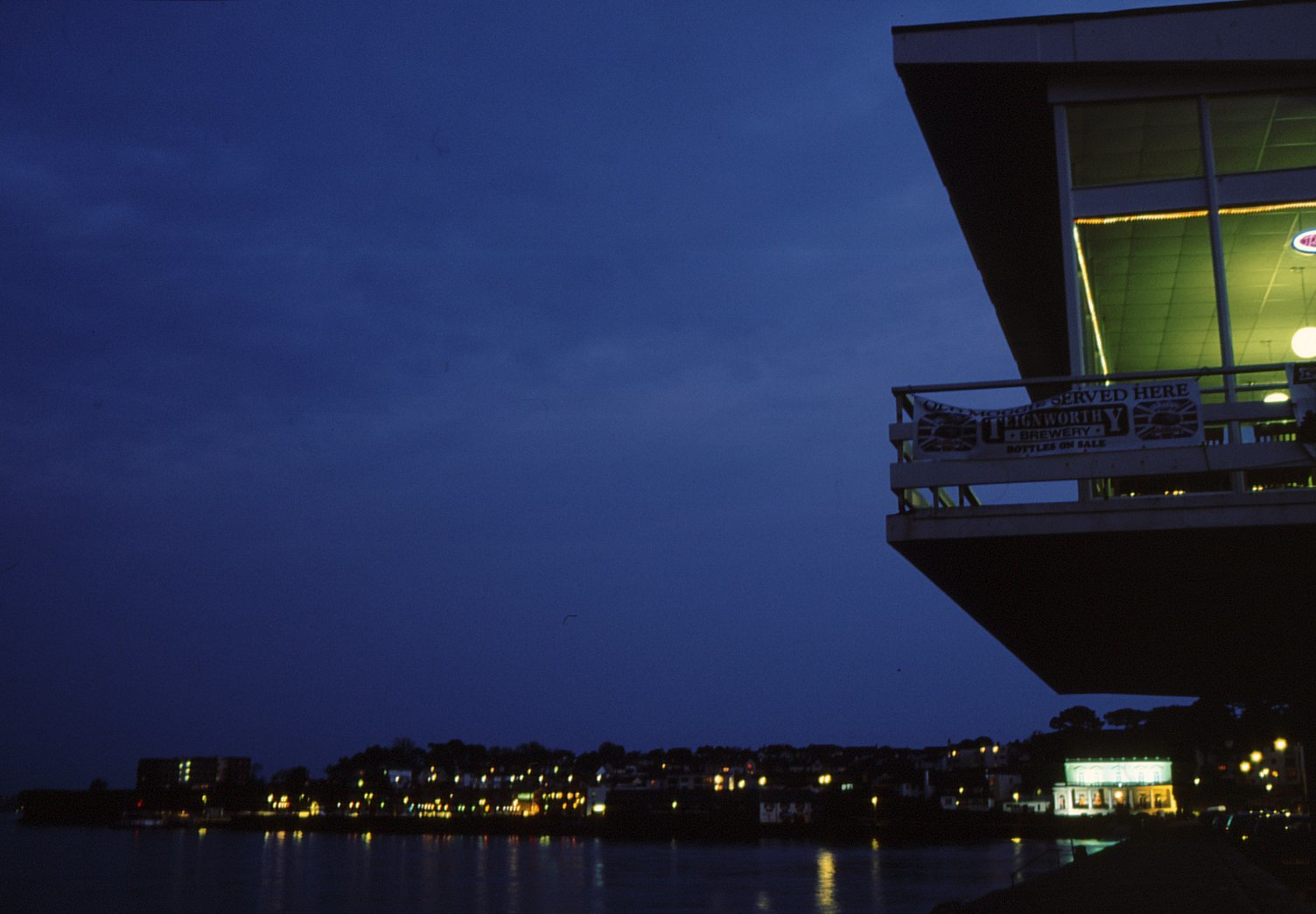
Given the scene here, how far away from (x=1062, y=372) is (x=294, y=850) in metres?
154

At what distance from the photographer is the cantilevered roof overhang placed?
1135 cm

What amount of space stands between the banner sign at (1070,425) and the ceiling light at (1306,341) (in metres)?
5.12

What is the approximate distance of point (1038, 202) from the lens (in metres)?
15.4

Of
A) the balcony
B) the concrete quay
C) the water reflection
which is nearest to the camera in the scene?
the balcony

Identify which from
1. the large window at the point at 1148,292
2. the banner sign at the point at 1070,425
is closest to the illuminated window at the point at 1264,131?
the large window at the point at 1148,292

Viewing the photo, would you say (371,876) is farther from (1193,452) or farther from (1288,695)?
(1193,452)

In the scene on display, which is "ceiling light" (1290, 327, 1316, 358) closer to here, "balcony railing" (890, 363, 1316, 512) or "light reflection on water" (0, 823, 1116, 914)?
"balcony railing" (890, 363, 1316, 512)

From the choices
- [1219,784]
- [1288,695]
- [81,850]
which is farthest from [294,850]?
[1288,695]

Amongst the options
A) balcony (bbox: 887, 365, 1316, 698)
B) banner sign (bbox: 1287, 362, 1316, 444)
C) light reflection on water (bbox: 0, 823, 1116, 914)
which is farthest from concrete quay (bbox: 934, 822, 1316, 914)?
light reflection on water (bbox: 0, 823, 1116, 914)

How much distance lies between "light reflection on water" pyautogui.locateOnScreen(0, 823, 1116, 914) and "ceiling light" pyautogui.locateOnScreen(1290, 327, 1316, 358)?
3729cm

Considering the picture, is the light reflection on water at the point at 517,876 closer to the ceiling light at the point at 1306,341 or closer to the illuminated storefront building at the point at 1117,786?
the illuminated storefront building at the point at 1117,786

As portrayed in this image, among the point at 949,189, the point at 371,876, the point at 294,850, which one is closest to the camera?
the point at 949,189

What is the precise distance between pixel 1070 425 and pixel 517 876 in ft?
347

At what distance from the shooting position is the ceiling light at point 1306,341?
44.0 feet
